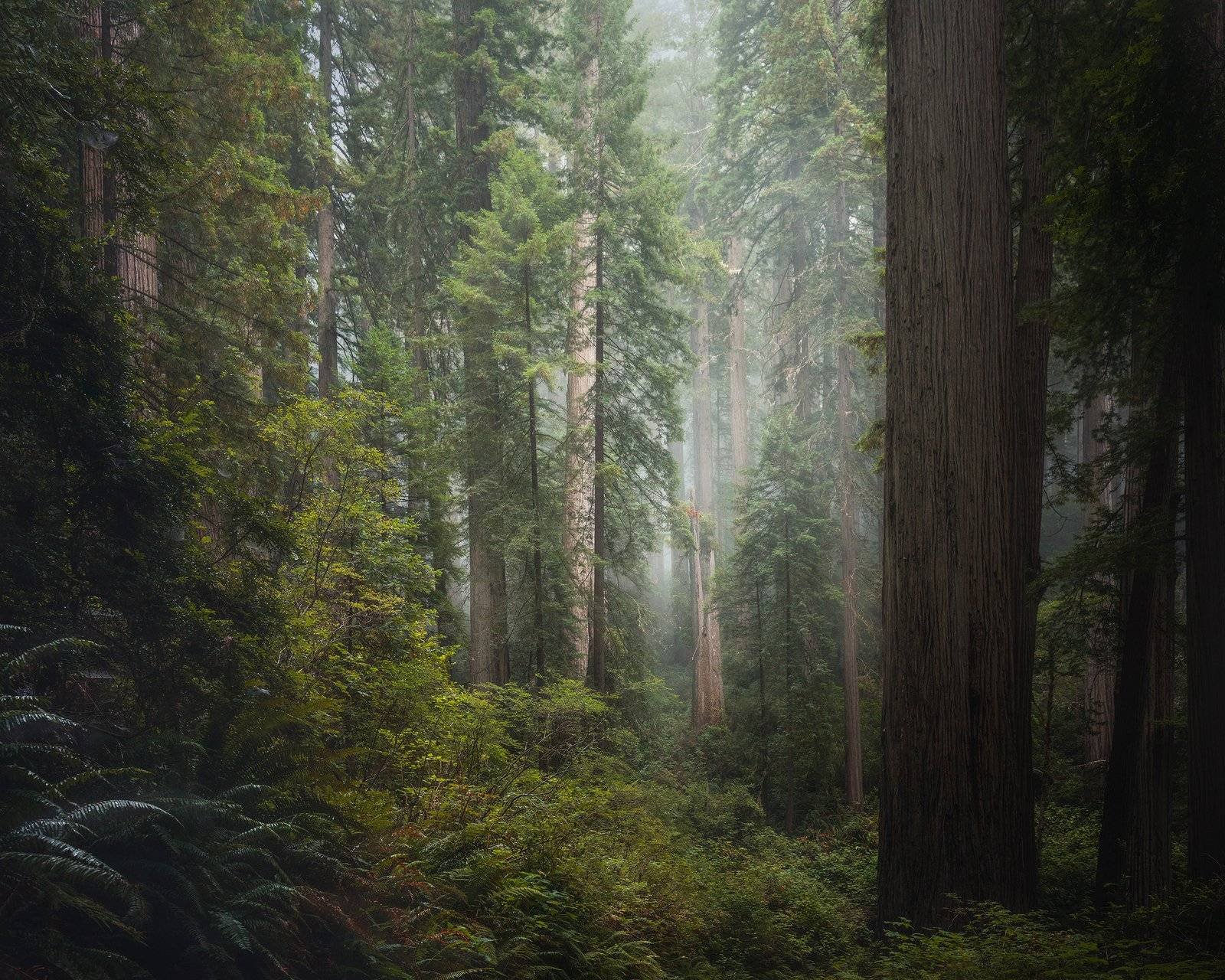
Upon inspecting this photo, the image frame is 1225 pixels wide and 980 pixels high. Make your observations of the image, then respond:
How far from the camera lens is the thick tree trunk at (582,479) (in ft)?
38.6

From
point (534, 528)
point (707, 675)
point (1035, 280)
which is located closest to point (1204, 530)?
point (1035, 280)

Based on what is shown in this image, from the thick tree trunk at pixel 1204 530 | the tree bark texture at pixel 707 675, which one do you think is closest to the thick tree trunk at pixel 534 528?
the tree bark texture at pixel 707 675

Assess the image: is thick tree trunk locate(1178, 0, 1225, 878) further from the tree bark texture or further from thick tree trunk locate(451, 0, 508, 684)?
the tree bark texture

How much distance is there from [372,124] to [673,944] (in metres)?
Result: 16.6

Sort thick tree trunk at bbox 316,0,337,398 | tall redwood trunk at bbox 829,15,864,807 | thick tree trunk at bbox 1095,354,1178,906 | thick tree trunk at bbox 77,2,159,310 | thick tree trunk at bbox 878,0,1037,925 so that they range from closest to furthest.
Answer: thick tree trunk at bbox 878,0,1037,925
thick tree trunk at bbox 1095,354,1178,906
thick tree trunk at bbox 77,2,159,310
tall redwood trunk at bbox 829,15,864,807
thick tree trunk at bbox 316,0,337,398

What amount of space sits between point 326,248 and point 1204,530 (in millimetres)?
15717

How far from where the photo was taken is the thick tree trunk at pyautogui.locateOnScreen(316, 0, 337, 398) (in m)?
14.5

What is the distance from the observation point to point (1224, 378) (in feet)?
16.8

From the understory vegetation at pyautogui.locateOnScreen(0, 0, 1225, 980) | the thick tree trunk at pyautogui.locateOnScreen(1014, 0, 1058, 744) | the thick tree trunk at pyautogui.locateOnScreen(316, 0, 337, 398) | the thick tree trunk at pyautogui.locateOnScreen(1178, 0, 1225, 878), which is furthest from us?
the thick tree trunk at pyautogui.locateOnScreen(316, 0, 337, 398)

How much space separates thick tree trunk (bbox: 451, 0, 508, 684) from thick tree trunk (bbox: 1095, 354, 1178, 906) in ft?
27.6

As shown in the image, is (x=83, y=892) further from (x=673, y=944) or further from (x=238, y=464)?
(x=238, y=464)

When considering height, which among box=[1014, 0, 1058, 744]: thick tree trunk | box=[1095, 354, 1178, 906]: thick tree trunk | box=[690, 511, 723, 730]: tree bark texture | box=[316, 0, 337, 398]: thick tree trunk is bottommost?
box=[690, 511, 723, 730]: tree bark texture

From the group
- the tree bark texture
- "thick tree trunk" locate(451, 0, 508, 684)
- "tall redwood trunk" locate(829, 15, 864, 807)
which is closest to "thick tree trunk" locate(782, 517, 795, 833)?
"tall redwood trunk" locate(829, 15, 864, 807)

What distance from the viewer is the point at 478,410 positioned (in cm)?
1190
